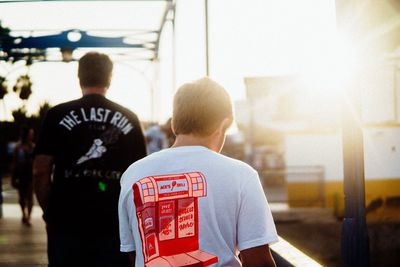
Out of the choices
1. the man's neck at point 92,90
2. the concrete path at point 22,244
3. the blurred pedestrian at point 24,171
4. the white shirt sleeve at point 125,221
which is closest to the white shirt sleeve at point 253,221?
the white shirt sleeve at point 125,221

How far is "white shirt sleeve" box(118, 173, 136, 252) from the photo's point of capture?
2201mm

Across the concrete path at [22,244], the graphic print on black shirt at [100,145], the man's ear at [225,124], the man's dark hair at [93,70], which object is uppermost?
the man's dark hair at [93,70]

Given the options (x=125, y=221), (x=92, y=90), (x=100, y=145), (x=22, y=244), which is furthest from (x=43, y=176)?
(x=22, y=244)

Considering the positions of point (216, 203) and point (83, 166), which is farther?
point (83, 166)

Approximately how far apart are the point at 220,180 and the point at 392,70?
11025mm

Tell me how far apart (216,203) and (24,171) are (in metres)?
10.1

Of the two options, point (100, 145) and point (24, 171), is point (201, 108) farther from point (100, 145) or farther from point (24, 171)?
point (24, 171)

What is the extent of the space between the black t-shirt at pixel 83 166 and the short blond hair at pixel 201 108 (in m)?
1.17

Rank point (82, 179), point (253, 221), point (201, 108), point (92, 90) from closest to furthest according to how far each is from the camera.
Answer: point (253, 221)
point (201, 108)
point (82, 179)
point (92, 90)

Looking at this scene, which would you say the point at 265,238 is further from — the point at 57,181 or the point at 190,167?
the point at 57,181

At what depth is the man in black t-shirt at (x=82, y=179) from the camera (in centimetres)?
328

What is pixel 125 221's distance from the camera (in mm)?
2248

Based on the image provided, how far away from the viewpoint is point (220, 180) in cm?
207

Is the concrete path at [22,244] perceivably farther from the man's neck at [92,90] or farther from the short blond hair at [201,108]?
the short blond hair at [201,108]
